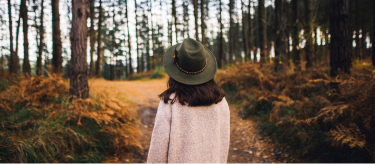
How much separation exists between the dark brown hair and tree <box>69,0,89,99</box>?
4.76m

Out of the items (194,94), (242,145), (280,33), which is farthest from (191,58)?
(280,33)

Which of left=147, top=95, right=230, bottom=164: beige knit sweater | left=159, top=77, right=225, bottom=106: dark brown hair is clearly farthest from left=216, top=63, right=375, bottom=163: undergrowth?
left=159, top=77, right=225, bottom=106: dark brown hair

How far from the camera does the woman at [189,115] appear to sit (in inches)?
62.0

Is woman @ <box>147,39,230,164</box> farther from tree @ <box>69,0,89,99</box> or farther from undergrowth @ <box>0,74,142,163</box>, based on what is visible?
tree @ <box>69,0,89,99</box>

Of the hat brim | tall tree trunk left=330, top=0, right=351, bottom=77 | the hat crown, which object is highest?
tall tree trunk left=330, top=0, right=351, bottom=77

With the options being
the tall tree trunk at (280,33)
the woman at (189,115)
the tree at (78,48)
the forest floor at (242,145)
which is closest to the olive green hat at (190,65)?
the woman at (189,115)

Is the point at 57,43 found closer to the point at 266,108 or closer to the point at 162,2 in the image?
the point at 266,108

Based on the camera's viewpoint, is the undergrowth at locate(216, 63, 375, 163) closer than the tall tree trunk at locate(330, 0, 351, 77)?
Yes

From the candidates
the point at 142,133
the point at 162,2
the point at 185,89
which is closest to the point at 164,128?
the point at 185,89

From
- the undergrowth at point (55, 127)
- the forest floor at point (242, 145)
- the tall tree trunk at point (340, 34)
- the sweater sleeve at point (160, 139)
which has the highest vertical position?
the tall tree trunk at point (340, 34)

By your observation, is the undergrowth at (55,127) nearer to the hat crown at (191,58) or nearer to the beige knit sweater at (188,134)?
the beige knit sweater at (188,134)

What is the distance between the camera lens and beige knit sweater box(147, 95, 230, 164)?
61.5 inches

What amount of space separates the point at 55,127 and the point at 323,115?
578 centimetres

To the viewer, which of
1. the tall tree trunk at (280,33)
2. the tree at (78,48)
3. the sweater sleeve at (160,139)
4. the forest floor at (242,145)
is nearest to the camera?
the sweater sleeve at (160,139)
